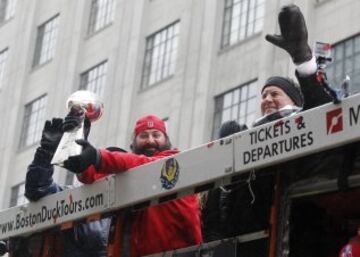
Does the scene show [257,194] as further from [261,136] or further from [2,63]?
[2,63]

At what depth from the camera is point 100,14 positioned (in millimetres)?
34750

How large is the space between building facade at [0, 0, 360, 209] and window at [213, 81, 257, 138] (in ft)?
0.08

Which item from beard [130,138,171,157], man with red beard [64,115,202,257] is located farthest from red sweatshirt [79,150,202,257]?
Answer: beard [130,138,171,157]

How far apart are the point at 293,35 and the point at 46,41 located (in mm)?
32181

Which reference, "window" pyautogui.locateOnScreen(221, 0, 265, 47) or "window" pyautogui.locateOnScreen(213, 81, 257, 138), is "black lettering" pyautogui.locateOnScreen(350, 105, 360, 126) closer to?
"window" pyautogui.locateOnScreen(213, 81, 257, 138)

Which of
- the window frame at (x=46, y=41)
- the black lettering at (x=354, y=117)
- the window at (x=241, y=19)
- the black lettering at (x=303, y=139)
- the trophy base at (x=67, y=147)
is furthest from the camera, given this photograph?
the window frame at (x=46, y=41)

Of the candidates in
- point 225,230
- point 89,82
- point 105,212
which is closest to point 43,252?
point 105,212

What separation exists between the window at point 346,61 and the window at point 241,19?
11.3 ft

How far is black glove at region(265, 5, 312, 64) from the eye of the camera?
18.2 feet

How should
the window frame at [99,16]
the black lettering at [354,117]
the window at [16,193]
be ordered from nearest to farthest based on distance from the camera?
1. the black lettering at [354,117]
2. the window frame at [99,16]
3. the window at [16,193]

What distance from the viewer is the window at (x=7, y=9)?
40.1m

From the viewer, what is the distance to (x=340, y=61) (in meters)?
23.6

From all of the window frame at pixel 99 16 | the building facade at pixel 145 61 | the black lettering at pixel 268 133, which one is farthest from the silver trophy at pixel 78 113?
the window frame at pixel 99 16

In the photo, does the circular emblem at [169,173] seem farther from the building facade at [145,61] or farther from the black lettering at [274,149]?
the building facade at [145,61]
